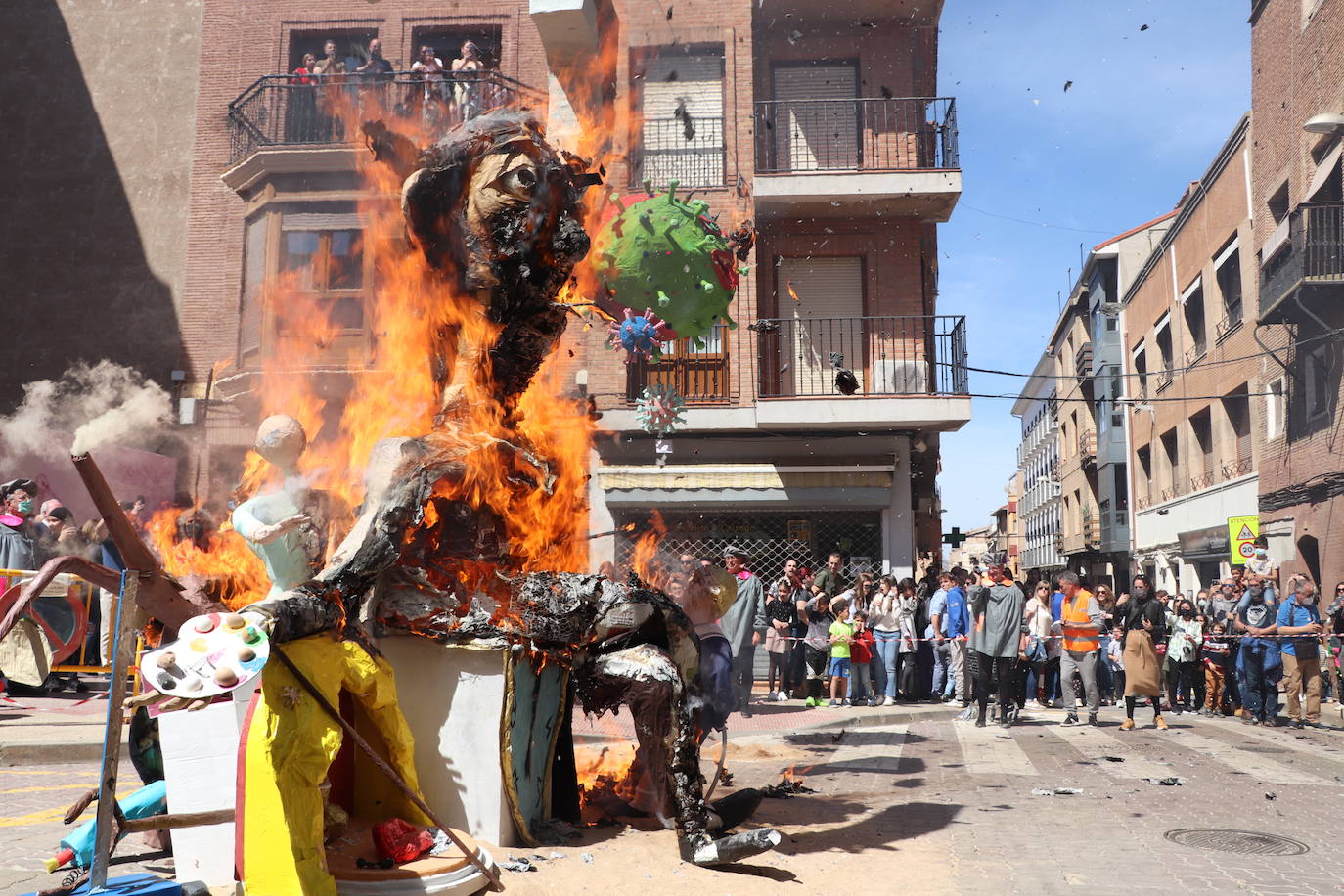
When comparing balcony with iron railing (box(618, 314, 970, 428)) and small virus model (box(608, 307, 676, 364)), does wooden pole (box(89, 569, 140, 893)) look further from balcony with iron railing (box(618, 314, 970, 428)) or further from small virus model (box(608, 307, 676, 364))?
balcony with iron railing (box(618, 314, 970, 428))

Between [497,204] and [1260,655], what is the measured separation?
40.3 feet

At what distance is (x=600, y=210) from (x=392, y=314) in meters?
1.48

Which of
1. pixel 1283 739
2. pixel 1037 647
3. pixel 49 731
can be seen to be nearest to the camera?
pixel 49 731

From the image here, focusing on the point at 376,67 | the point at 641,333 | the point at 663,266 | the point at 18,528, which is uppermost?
the point at 376,67

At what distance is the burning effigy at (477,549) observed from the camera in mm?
4426

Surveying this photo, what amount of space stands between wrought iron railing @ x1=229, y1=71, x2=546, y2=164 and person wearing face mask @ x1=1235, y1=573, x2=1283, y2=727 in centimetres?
1122

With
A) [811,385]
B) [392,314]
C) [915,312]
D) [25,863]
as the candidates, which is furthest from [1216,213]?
[25,863]

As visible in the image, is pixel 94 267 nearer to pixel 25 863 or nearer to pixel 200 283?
pixel 200 283

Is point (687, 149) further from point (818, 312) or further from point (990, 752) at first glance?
point (990, 752)

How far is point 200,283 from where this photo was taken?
11.9 m

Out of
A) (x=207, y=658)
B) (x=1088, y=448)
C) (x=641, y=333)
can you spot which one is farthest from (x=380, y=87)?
(x=1088, y=448)

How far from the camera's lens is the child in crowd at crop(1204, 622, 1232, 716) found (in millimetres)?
14492

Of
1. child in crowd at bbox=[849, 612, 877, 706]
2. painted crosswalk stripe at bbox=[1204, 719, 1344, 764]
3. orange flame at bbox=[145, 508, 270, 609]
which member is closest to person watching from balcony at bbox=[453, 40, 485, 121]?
orange flame at bbox=[145, 508, 270, 609]

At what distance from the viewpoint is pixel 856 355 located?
60.1ft
